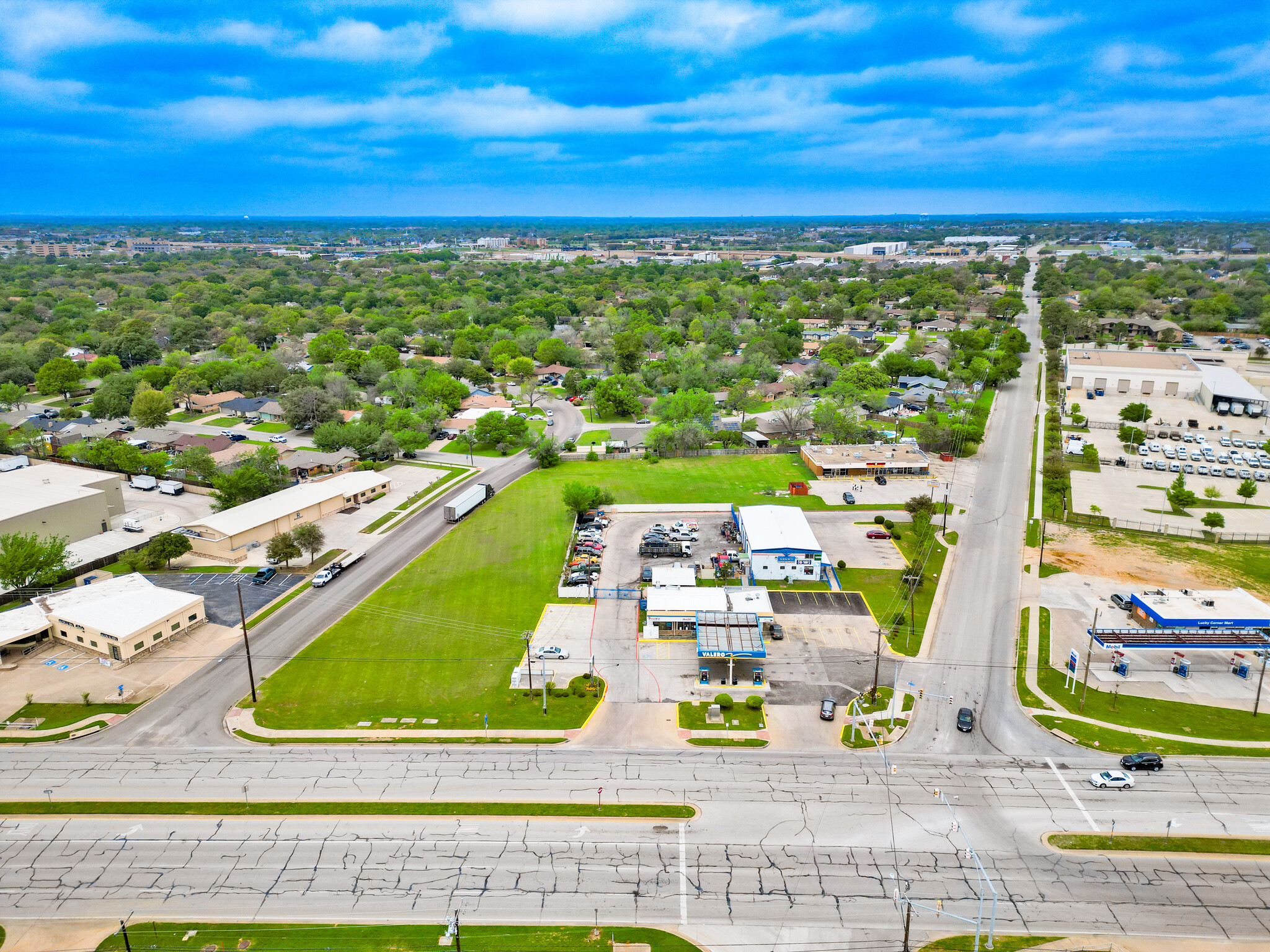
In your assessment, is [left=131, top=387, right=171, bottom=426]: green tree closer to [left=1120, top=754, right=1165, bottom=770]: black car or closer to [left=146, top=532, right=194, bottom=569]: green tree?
[left=146, top=532, right=194, bottom=569]: green tree

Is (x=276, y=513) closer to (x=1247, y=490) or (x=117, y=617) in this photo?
(x=117, y=617)

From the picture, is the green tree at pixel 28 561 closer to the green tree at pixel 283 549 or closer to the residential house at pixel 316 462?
the green tree at pixel 283 549

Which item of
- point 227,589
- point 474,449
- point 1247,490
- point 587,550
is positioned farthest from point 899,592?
point 474,449

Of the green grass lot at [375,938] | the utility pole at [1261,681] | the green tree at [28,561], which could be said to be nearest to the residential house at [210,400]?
the green tree at [28,561]

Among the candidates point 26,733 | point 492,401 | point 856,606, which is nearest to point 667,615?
point 856,606

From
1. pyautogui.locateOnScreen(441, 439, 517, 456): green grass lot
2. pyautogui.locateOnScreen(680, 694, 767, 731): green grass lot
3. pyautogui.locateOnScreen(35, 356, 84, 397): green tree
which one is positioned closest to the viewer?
pyautogui.locateOnScreen(680, 694, 767, 731): green grass lot

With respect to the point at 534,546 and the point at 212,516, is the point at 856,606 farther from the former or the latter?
the point at 212,516

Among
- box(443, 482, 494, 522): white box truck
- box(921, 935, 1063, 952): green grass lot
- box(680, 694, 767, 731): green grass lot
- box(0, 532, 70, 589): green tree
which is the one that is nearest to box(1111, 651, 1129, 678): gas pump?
box(921, 935, 1063, 952): green grass lot
